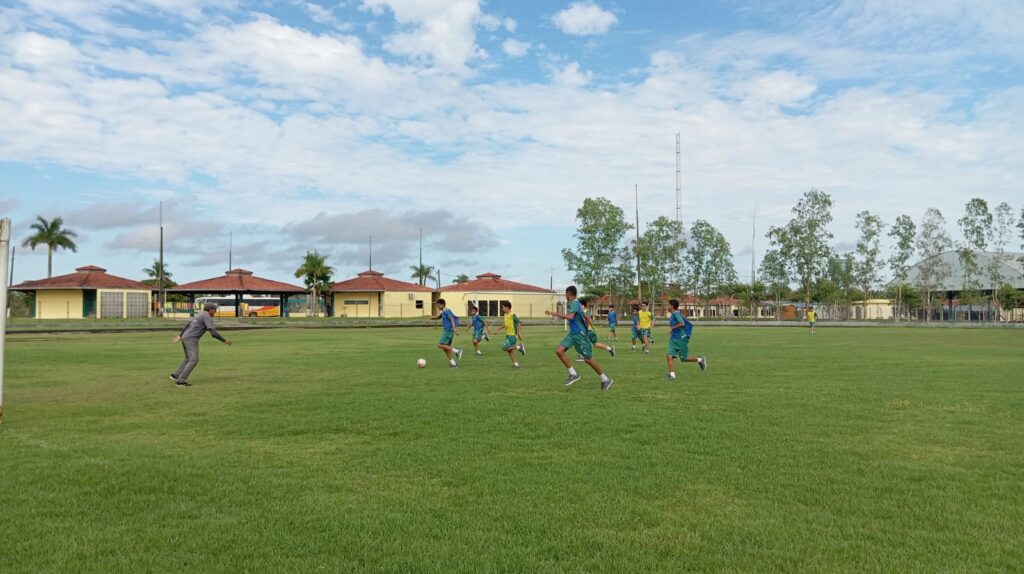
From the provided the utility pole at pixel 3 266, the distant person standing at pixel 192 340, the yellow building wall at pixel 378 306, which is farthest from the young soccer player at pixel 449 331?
the yellow building wall at pixel 378 306

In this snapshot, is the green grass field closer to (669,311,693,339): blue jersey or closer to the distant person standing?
the distant person standing

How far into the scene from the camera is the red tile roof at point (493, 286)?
90.5 m

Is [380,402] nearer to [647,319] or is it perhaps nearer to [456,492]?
[456,492]

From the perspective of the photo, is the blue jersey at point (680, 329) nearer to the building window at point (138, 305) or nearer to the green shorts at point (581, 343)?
the green shorts at point (581, 343)

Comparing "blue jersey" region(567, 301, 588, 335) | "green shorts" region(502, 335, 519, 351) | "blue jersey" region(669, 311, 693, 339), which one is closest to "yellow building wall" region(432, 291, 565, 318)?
"green shorts" region(502, 335, 519, 351)

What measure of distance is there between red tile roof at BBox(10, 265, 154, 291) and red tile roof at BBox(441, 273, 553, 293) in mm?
35041

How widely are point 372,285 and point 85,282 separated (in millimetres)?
28887

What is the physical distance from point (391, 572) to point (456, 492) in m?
1.84

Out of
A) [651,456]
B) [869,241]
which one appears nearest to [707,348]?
[651,456]

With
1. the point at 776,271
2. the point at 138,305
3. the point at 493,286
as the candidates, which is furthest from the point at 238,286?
the point at 776,271

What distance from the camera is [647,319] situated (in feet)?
86.8

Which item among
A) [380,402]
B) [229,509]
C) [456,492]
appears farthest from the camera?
[380,402]

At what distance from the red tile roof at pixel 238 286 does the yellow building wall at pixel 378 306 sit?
6908mm

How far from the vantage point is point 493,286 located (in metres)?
91.6
